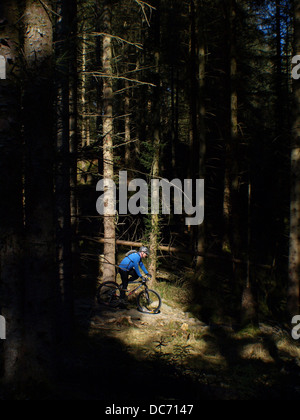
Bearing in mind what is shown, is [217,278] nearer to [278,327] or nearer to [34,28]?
[278,327]

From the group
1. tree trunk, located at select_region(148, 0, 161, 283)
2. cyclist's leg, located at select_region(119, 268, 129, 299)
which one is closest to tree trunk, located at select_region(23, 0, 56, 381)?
cyclist's leg, located at select_region(119, 268, 129, 299)

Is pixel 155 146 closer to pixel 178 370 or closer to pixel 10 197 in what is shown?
pixel 178 370

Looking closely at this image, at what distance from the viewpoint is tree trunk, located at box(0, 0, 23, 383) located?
4.68 m

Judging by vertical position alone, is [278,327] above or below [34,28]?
below

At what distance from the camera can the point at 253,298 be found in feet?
36.1

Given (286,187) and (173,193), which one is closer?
(286,187)

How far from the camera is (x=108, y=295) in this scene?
463 inches

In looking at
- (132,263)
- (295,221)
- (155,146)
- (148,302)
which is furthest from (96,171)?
(295,221)

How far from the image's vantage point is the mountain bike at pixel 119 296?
11.5 meters

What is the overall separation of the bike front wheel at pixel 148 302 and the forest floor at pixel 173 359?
25 centimetres

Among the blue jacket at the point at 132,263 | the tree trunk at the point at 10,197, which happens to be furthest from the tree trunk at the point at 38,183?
the blue jacket at the point at 132,263

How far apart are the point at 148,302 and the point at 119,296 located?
1.10 metres
